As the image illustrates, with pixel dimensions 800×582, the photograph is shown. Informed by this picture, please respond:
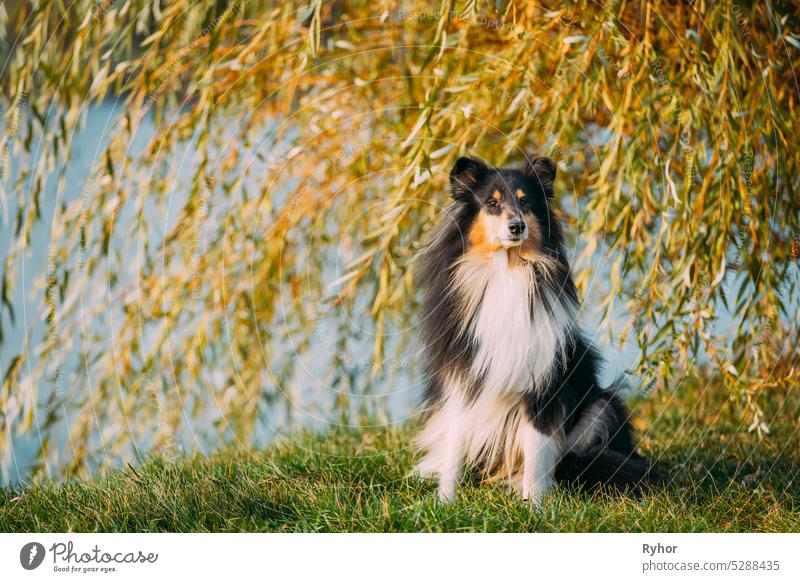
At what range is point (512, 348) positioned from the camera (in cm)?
306

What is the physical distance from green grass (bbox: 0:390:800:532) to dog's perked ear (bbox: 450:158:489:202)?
1124 mm

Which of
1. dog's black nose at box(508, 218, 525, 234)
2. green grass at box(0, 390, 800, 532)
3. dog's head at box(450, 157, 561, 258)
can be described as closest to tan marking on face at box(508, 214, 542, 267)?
dog's head at box(450, 157, 561, 258)

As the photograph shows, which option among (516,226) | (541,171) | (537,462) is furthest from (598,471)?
(541,171)

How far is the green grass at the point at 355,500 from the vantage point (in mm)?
2877

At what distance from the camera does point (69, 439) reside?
3895 mm

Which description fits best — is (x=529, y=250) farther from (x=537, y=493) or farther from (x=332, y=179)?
(x=332, y=179)

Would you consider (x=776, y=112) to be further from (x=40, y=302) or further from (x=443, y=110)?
(x=40, y=302)

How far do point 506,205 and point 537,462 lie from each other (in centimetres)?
96

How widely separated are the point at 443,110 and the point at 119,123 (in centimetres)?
146

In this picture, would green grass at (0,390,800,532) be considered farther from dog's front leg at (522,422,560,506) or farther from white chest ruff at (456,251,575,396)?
white chest ruff at (456,251,575,396)
